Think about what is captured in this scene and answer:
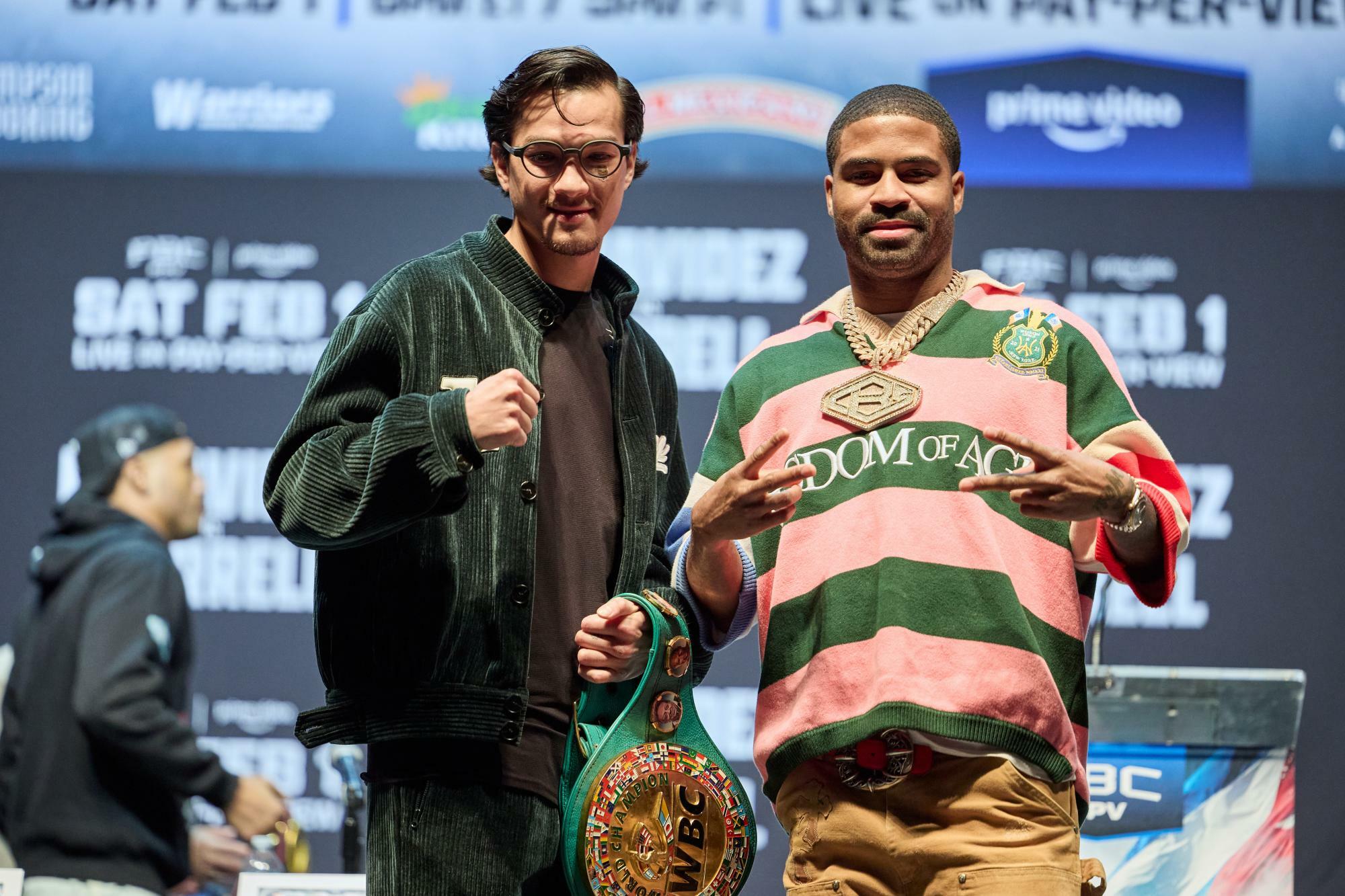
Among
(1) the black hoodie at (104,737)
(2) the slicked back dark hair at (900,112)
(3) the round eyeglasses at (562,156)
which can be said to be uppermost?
(2) the slicked back dark hair at (900,112)

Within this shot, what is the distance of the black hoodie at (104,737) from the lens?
398 cm

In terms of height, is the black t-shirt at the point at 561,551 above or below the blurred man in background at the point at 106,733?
above

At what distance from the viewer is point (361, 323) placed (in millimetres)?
1835

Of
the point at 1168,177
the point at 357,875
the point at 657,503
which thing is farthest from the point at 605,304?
the point at 1168,177

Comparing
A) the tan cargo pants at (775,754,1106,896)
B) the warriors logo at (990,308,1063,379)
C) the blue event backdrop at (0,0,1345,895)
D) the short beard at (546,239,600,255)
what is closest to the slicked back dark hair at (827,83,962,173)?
the warriors logo at (990,308,1063,379)

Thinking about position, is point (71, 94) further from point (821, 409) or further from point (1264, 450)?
point (1264, 450)

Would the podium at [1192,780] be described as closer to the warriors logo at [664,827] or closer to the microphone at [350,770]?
the warriors logo at [664,827]

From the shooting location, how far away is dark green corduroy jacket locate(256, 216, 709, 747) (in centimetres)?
168

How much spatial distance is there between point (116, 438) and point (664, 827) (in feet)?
9.73

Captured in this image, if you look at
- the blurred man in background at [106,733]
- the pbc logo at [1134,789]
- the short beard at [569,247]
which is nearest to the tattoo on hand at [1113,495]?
the short beard at [569,247]

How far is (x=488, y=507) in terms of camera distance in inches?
71.7

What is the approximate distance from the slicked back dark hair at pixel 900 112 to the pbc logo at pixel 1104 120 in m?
2.54

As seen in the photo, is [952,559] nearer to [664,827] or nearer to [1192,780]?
[664,827]

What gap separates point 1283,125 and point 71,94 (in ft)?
11.6
